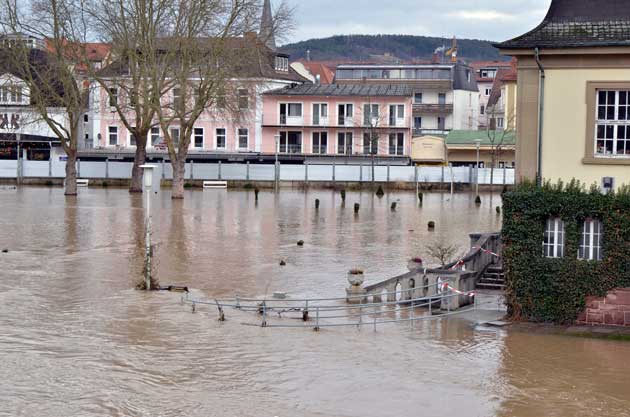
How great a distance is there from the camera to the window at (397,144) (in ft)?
296

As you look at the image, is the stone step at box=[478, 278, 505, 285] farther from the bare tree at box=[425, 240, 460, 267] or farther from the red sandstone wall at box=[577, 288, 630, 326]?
the red sandstone wall at box=[577, 288, 630, 326]

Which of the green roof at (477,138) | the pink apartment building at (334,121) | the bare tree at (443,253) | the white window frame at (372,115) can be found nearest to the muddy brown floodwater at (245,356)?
the bare tree at (443,253)

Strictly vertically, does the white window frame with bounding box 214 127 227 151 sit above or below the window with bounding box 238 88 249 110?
below

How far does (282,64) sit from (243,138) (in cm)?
896

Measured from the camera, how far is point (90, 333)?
2150cm

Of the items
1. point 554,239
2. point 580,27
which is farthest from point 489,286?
point 580,27

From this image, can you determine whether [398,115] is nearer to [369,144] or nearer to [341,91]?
[369,144]

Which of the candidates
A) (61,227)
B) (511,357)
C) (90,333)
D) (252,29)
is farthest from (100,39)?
(511,357)

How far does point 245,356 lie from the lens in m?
19.5

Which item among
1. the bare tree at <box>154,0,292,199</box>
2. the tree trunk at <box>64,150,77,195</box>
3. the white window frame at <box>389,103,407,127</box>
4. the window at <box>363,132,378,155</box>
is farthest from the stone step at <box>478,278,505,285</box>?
the white window frame at <box>389,103,407,127</box>

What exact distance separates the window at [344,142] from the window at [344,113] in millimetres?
1017

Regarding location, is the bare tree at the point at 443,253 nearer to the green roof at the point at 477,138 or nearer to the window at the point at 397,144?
the window at the point at 397,144

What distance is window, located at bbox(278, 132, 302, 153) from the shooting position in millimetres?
89875

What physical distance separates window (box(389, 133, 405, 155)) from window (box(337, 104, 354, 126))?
160 inches
